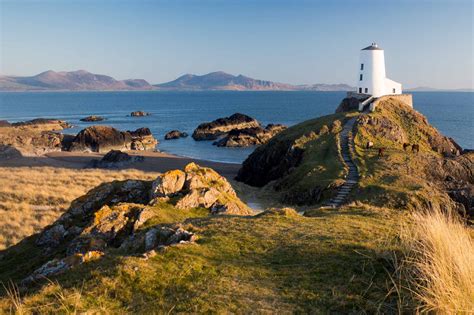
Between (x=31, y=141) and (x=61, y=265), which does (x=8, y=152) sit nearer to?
(x=31, y=141)

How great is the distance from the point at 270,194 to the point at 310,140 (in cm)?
1159

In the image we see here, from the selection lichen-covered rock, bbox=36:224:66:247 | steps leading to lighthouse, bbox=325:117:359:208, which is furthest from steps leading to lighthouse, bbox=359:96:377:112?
lichen-covered rock, bbox=36:224:66:247

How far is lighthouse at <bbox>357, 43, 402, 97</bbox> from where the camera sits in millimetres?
65438

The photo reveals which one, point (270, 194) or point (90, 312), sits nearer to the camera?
point (90, 312)

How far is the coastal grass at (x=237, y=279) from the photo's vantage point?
8203 millimetres

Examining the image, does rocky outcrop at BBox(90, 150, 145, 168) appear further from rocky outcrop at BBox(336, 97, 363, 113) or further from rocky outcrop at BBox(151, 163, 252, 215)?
rocky outcrop at BBox(151, 163, 252, 215)

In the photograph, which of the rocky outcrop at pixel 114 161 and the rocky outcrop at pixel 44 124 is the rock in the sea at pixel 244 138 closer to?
the rocky outcrop at pixel 114 161

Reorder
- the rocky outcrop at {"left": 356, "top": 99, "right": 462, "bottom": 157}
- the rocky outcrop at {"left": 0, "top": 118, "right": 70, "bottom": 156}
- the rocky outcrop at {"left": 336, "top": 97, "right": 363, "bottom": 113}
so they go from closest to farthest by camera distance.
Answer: the rocky outcrop at {"left": 356, "top": 99, "right": 462, "bottom": 157}
the rocky outcrop at {"left": 336, "top": 97, "right": 363, "bottom": 113}
the rocky outcrop at {"left": 0, "top": 118, "right": 70, "bottom": 156}

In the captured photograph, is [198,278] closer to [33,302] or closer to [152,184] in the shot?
[33,302]

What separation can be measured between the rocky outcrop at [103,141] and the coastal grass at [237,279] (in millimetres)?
70335

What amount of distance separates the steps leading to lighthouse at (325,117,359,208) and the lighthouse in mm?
16834

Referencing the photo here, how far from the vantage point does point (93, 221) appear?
1523cm

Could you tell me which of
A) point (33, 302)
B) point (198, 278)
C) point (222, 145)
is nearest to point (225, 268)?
point (198, 278)

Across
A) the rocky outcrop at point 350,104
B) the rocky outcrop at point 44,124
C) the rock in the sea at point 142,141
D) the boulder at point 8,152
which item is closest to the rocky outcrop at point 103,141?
the rock in the sea at point 142,141
